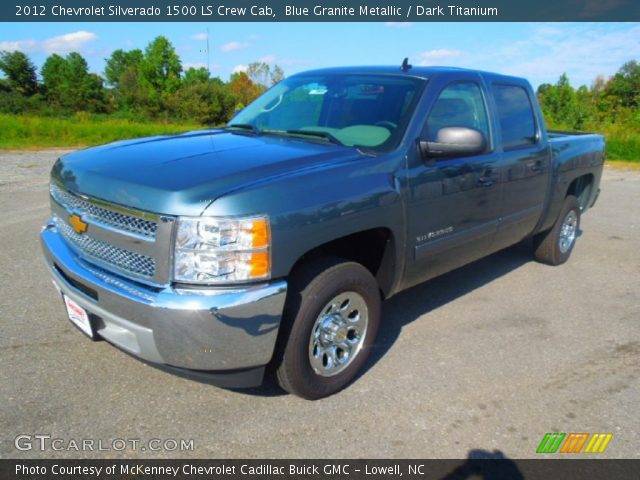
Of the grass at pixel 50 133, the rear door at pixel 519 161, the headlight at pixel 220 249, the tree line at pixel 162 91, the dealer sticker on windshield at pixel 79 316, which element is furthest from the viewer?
the tree line at pixel 162 91

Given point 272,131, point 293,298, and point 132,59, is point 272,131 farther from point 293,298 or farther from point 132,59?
point 132,59

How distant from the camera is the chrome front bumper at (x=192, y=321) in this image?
2441 mm

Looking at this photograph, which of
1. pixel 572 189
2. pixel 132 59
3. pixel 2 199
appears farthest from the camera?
Answer: pixel 132 59

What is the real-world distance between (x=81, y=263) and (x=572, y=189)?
200 inches

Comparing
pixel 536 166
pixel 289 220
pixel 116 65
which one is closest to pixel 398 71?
pixel 536 166

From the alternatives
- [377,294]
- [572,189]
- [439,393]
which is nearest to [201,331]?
[377,294]

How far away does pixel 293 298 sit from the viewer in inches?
110

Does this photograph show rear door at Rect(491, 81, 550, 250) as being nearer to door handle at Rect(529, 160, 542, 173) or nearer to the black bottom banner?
door handle at Rect(529, 160, 542, 173)

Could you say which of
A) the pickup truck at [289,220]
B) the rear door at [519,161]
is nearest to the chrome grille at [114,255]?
the pickup truck at [289,220]

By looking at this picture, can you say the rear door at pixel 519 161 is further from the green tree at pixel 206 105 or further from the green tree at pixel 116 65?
the green tree at pixel 116 65

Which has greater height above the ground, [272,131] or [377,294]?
[272,131]

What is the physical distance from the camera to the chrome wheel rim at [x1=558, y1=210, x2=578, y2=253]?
227 inches

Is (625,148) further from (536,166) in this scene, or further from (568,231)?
(536,166)

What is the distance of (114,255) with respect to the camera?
2756 mm
